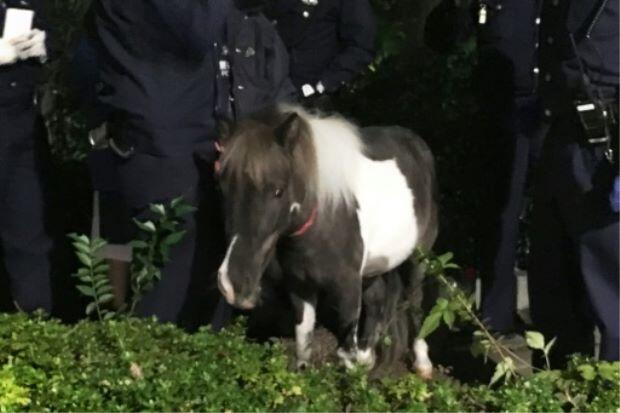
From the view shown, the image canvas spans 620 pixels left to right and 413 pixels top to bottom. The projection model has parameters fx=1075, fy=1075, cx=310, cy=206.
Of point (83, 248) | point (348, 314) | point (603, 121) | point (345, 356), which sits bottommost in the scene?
point (345, 356)

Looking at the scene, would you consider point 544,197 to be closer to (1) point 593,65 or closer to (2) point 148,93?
(1) point 593,65

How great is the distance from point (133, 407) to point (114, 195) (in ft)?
4.09

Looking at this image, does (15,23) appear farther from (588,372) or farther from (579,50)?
(588,372)

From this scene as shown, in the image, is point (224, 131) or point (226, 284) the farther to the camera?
point (224, 131)

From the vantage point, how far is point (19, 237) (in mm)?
3529

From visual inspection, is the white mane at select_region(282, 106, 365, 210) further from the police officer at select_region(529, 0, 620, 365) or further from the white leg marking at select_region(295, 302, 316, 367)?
the police officer at select_region(529, 0, 620, 365)

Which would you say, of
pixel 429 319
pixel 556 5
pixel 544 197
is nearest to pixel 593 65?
pixel 556 5

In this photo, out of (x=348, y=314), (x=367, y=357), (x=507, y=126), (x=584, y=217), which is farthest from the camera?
(x=507, y=126)

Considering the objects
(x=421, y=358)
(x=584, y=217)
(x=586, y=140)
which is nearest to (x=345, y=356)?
(x=421, y=358)

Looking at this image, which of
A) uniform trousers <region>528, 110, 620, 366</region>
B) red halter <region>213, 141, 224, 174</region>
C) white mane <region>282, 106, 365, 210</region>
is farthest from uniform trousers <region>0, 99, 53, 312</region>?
uniform trousers <region>528, 110, 620, 366</region>

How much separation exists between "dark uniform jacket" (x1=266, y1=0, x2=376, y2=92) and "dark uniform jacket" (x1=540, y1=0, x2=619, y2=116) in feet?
3.63

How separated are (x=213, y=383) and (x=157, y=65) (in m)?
1.02

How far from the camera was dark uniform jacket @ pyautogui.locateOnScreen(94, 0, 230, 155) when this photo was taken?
2.84m

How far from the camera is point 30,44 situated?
127 inches
